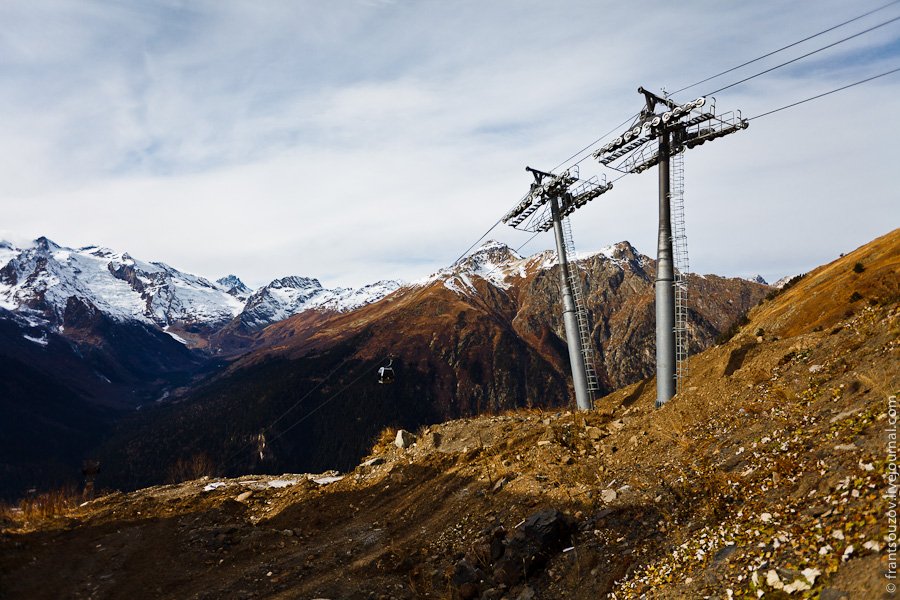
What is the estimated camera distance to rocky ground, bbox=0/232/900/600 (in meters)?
7.21

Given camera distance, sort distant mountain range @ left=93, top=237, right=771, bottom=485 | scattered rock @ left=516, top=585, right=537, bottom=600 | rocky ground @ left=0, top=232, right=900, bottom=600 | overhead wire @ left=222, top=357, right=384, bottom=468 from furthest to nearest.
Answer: distant mountain range @ left=93, top=237, right=771, bottom=485, overhead wire @ left=222, top=357, right=384, bottom=468, scattered rock @ left=516, top=585, right=537, bottom=600, rocky ground @ left=0, top=232, right=900, bottom=600

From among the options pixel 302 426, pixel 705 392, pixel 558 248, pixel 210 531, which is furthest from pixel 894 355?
pixel 302 426

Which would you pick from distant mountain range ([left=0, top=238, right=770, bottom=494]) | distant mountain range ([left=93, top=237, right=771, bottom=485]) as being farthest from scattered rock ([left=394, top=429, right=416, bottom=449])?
distant mountain range ([left=93, top=237, right=771, bottom=485])

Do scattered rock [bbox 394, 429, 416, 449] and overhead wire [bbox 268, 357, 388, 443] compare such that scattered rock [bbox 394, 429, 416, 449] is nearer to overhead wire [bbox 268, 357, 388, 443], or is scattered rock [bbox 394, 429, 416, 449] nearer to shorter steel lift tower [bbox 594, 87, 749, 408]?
shorter steel lift tower [bbox 594, 87, 749, 408]

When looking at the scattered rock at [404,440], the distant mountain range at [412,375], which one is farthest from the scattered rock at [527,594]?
the distant mountain range at [412,375]

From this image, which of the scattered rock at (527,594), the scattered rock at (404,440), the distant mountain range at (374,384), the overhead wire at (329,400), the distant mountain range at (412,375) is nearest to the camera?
the scattered rock at (527,594)

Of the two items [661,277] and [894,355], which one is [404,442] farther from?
[894,355]

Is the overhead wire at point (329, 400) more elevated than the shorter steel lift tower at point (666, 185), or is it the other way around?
the shorter steel lift tower at point (666, 185)

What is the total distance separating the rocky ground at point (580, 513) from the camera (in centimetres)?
721

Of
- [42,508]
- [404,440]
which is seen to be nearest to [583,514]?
[404,440]

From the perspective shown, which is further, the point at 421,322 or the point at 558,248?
the point at 421,322

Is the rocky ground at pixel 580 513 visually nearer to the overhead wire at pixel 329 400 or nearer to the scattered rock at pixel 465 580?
the scattered rock at pixel 465 580

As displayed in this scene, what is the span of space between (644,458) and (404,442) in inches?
492

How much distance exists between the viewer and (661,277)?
20.3 meters
